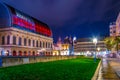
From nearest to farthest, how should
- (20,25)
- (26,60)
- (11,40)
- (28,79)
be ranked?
(28,79) < (26,60) < (11,40) < (20,25)

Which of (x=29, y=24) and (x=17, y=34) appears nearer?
(x=17, y=34)

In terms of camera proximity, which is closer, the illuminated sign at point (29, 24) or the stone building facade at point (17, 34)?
the stone building facade at point (17, 34)

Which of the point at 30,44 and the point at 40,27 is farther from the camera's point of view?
the point at 40,27

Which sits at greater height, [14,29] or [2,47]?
[14,29]

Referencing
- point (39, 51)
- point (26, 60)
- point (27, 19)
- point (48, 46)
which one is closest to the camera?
point (26, 60)

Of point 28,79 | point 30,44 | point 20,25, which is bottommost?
point 28,79

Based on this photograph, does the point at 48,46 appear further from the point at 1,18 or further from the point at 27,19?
the point at 1,18

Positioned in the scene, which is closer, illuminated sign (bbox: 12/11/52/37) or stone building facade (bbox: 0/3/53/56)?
stone building facade (bbox: 0/3/53/56)

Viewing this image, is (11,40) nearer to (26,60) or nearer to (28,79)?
(26,60)

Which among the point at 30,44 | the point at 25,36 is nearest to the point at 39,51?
the point at 30,44

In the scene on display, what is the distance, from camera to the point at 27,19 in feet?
368

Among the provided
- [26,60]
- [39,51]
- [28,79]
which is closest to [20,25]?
[39,51]

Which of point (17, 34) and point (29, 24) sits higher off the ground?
point (29, 24)

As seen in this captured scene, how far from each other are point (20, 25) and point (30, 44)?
15.6m
